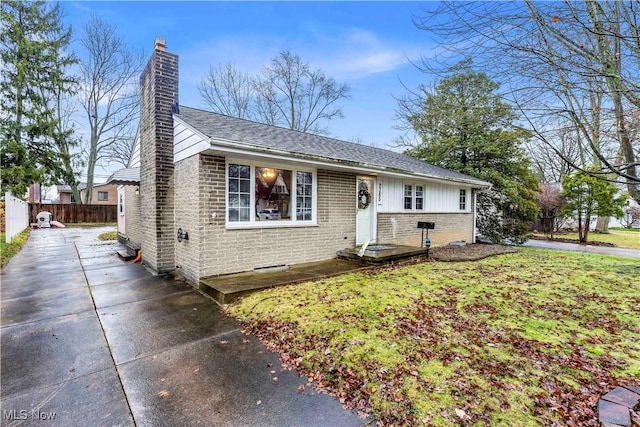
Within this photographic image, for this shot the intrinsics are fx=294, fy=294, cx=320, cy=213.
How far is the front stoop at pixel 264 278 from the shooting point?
5.12 m

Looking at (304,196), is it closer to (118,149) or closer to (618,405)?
(618,405)

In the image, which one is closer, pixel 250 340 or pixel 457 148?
pixel 250 340

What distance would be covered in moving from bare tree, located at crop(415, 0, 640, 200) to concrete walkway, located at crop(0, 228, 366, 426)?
425 cm

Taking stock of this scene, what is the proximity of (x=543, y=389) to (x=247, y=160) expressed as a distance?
584cm

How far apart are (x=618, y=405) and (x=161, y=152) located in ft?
26.7

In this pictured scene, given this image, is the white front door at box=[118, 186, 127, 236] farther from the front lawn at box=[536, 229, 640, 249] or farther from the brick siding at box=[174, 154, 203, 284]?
the front lawn at box=[536, 229, 640, 249]

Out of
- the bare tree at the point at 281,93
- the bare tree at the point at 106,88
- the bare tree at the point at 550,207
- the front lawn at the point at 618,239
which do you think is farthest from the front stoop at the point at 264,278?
the bare tree at the point at 106,88

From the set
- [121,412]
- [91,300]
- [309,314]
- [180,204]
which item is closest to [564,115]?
[309,314]

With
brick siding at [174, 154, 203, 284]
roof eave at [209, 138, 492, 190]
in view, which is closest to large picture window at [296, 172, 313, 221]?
roof eave at [209, 138, 492, 190]

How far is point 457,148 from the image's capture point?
48.6 feet

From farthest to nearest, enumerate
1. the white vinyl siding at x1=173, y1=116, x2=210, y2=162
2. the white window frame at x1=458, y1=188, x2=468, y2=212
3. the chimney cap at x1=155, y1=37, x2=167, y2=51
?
the white window frame at x1=458, y1=188, x2=468, y2=212 → the chimney cap at x1=155, y1=37, x2=167, y2=51 → the white vinyl siding at x1=173, y1=116, x2=210, y2=162

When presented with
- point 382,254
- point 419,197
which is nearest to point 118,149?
point 419,197

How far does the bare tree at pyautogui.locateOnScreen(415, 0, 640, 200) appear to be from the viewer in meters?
3.36

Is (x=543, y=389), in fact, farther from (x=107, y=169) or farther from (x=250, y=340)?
(x=107, y=169)
